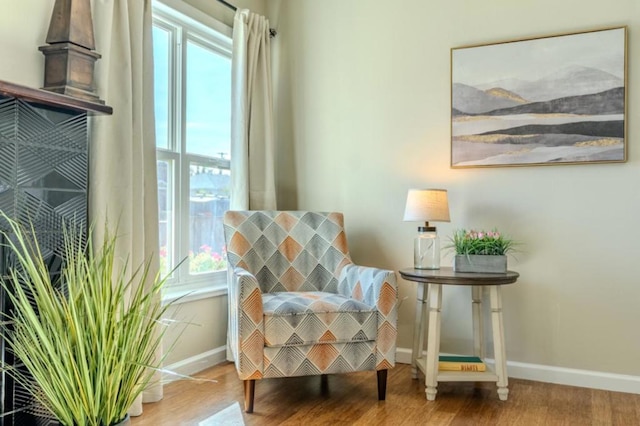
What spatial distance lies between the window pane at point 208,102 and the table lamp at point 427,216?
49.1 inches

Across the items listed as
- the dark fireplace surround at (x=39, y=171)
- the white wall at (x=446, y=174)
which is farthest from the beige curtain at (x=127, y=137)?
the white wall at (x=446, y=174)

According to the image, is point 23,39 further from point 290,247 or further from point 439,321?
point 439,321

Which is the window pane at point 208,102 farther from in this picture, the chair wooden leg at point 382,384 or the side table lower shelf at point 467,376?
the side table lower shelf at point 467,376

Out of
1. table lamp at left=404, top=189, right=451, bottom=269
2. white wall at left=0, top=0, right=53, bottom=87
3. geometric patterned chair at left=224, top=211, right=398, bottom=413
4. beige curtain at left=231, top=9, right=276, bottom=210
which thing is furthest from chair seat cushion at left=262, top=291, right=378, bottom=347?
white wall at left=0, top=0, right=53, bottom=87

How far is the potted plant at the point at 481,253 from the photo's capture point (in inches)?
107

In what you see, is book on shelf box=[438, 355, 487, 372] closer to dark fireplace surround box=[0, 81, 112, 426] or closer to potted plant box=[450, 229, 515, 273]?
potted plant box=[450, 229, 515, 273]

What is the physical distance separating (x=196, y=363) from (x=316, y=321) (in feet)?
3.05

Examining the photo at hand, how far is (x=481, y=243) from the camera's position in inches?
109

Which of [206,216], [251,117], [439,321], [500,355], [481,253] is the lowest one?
[500,355]

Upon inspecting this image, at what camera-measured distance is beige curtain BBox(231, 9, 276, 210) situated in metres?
3.26

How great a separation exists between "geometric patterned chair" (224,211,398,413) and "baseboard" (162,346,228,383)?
1.49 feet

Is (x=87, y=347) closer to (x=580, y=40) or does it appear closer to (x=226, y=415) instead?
(x=226, y=415)

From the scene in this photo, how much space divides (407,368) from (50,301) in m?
2.22

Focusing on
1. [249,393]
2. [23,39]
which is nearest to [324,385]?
[249,393]
